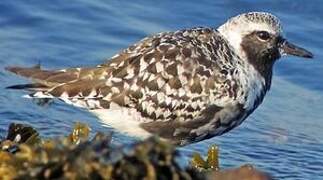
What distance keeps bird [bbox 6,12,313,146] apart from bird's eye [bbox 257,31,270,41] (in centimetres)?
37

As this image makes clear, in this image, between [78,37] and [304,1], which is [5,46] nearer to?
[78,37]

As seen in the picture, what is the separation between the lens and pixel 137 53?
551 cm

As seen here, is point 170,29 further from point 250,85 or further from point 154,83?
point 154,83

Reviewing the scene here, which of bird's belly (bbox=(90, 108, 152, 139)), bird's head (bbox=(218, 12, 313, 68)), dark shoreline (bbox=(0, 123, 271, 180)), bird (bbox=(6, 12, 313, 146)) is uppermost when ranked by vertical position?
bird's head (bbox=(218, 12, 313, 68))

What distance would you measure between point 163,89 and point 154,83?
0.06m

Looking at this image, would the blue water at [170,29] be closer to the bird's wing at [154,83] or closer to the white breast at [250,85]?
the bird's wing at [154,83]

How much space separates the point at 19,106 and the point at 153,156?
13.8ft

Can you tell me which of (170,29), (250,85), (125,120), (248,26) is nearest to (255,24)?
(248,26)

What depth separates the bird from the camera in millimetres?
5387

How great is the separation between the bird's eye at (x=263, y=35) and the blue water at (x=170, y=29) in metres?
0.85

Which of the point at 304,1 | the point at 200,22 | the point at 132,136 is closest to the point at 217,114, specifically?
the point at 132,136

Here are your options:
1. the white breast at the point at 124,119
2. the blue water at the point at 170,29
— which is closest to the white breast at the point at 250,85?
the white breast at the point at 124,119

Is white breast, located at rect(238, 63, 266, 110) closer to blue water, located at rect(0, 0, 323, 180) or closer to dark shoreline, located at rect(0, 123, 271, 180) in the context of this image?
blue water, located at rect(0, 0, 323, 180)

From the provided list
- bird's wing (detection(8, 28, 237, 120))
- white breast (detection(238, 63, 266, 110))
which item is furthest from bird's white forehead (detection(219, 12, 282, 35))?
bird's wing (detection(8, 28, 237, 120))
